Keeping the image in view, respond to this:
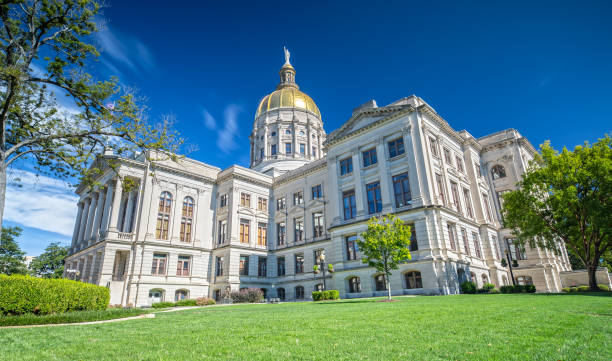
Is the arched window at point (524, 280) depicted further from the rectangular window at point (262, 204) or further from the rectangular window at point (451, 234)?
the rectangular window at point (262, 204)

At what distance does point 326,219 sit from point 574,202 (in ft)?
74.5

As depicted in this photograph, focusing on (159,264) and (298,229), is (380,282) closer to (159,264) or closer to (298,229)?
(298,229)

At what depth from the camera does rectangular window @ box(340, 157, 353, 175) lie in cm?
3569

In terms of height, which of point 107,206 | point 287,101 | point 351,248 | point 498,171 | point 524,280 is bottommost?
point 524,280

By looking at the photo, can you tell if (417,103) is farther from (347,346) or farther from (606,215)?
(347,346)

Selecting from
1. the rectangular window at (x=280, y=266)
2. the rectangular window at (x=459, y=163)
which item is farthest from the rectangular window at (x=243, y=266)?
the rectangular window at (x=459, y=163)

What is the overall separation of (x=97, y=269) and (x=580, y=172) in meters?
45.4

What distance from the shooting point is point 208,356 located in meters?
5.55

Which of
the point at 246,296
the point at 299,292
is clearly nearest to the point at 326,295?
the point at 246,296

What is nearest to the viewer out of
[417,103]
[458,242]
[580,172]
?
[580,172]

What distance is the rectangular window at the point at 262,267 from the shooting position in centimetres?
4181

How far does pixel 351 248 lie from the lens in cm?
3238

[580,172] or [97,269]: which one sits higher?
[580,172]

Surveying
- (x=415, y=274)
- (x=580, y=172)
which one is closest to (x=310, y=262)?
(x=415, y=274)
